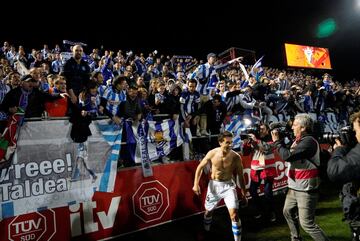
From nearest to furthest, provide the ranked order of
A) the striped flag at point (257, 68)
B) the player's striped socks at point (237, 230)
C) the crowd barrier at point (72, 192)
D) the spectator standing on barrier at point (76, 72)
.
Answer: the crowd barrier at point (72, 192)
the player's striped socks at point (237, 230)
the spectator standing on barrier at point (76, 72)
the striped flag at point (257, 68)

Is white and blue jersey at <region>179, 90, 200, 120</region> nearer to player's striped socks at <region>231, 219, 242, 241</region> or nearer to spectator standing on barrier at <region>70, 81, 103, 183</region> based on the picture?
spectator standing on barrier at <region>70, 81, 103, 183</region>

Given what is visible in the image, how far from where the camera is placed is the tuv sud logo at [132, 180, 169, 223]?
269 inches

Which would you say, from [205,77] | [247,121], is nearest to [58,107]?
[205,77]

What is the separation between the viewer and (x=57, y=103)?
21.3 feet

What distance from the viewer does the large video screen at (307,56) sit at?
131ft

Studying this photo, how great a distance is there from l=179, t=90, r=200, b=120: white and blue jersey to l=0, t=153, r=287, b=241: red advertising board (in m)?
1.34

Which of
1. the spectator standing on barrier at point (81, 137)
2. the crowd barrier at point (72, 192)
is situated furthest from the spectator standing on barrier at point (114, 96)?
the spectator standing on barrier at point (81, 137)

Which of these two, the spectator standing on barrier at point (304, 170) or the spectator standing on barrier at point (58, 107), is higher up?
the spectator standing on barrier at point (58, 107)

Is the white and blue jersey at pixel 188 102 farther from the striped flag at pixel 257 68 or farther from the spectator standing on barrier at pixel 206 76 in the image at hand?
the striped flag at pixel 257 68

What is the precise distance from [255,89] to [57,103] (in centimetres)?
684

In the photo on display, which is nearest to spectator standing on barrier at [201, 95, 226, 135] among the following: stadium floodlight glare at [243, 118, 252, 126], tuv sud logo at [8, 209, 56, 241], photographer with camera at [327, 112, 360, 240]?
stadium floodlight glare at [243, 118, 252, 126]

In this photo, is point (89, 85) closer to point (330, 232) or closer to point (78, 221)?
point (78, 221)

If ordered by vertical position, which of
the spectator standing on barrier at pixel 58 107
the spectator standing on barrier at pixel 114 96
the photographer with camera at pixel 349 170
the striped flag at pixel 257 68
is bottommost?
the photographer with camera at pixel 349 170

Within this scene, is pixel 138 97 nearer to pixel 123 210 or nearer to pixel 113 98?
pixel 113 98
